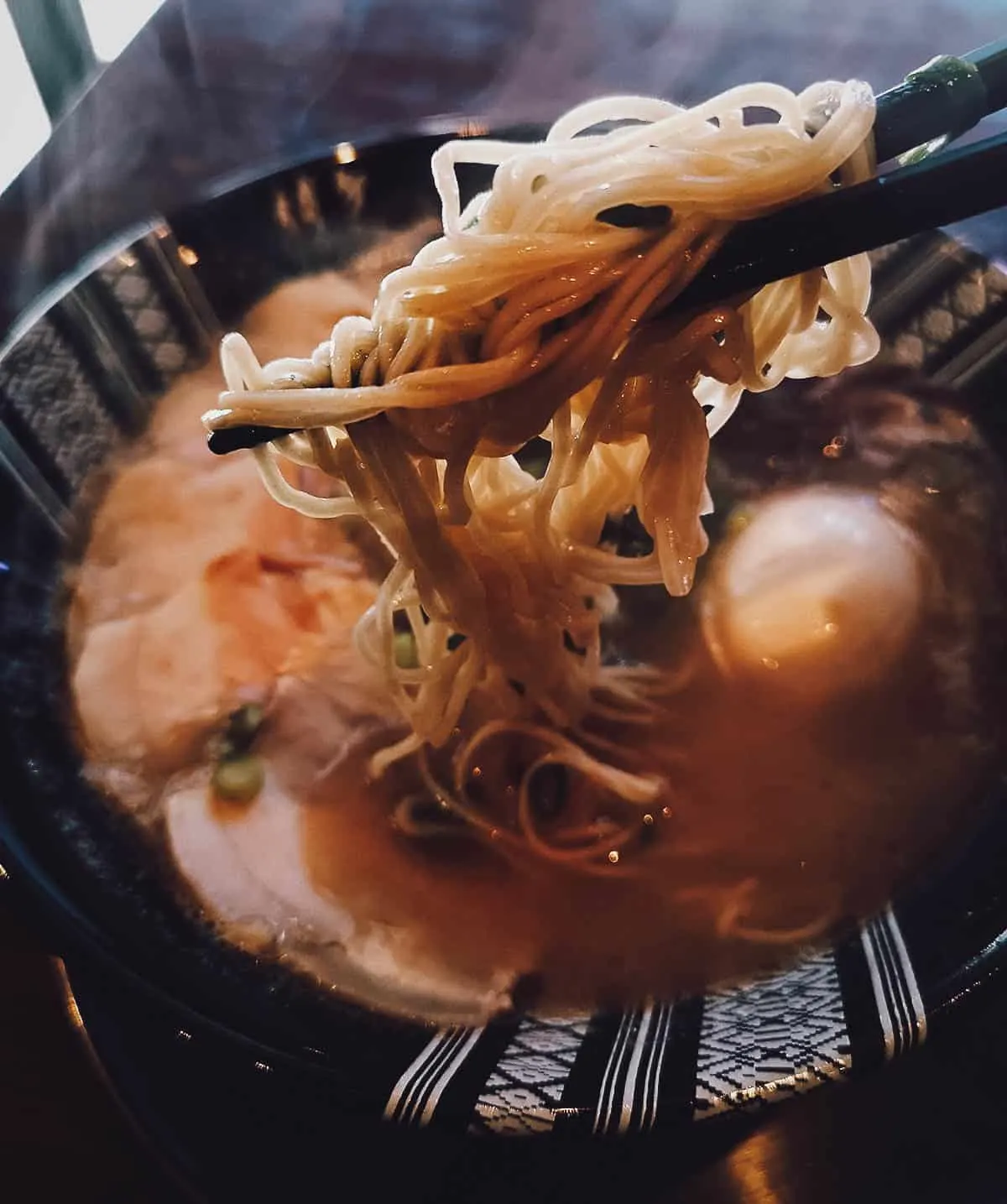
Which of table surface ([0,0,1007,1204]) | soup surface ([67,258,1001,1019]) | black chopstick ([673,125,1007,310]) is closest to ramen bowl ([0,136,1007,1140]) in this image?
soup surface ([67,258,1001,1019])

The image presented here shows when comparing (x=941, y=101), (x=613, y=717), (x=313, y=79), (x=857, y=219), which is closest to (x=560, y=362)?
(x=857, y=219)

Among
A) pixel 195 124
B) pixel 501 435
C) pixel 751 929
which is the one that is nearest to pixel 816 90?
pixel 501 435

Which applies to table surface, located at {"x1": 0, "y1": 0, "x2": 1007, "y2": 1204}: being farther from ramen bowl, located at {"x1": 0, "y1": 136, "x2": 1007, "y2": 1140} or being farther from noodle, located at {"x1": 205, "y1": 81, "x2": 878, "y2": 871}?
noodle, located at {"x1": 205, "y1": 81, "x2": 878, "y2": 871}

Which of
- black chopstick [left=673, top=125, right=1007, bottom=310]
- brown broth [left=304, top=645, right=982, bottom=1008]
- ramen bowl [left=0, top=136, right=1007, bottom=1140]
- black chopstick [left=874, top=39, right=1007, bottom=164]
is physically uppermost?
black chopstick [left=874, top=39, right=1007, bottom=164]

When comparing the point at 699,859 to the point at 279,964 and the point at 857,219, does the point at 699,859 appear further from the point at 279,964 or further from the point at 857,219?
the point at 857,219

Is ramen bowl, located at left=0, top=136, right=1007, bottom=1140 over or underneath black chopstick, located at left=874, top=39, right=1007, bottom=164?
underneath

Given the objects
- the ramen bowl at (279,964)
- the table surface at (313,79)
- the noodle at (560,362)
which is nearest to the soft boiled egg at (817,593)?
the ramen bowl at (279,964)

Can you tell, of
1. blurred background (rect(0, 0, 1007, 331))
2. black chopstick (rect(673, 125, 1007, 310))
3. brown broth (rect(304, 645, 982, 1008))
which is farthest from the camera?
blurred background (rect(0, 0, 1007, 331))
